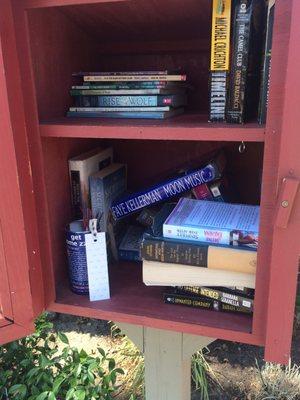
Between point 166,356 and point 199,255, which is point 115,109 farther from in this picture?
point 166,356

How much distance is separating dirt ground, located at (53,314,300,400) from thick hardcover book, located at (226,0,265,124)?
145 cm

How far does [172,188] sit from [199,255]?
0.68 ft

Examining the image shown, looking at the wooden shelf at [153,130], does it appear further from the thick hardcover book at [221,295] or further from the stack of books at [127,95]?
the thick hardcover book at [221,295]

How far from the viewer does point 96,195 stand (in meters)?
0.93

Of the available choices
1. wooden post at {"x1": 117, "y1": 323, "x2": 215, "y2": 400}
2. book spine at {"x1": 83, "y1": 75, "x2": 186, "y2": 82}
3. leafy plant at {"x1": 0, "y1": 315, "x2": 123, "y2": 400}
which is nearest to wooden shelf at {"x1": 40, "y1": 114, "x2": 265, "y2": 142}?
book spine at {"x1": 83, "y1": 75, "x2": 186, "y2": 82}

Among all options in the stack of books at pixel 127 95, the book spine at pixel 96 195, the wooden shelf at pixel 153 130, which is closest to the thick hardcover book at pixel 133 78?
the stack of books at pixel 127 95

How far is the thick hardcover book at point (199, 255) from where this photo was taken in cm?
73

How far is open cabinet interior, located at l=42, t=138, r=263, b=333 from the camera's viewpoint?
800mm

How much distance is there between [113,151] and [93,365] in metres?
0.73

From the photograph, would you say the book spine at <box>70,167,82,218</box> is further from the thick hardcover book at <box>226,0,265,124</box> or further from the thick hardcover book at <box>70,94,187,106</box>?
the thick hardcover book at <box>226,0,265,124</box>

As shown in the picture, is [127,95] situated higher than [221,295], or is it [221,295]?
[127,95]

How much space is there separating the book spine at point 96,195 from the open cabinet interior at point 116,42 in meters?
0.17

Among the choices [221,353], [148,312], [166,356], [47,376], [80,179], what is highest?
[80,179]

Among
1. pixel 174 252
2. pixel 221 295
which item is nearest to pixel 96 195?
pixel 174 252
